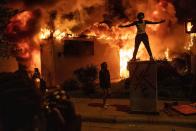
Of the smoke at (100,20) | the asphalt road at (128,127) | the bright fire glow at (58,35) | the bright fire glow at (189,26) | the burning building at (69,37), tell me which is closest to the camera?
the asphalt road at (128,127)

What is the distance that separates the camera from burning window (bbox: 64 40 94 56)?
2095cm

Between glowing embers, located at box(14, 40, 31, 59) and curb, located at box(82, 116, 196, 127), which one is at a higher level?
glowing embers, located at box(14, 40, 31, 59)

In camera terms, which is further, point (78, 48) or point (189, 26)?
point (78, 48)

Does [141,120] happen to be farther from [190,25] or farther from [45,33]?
[45,33]

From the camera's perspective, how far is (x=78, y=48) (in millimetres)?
21484

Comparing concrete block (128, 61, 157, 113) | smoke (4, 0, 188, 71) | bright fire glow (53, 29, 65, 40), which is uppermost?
smoke (4, 0, 188, 71)

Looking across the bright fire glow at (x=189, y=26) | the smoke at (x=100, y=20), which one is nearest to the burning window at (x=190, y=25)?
the bright fire glow at (x=189, y=26)

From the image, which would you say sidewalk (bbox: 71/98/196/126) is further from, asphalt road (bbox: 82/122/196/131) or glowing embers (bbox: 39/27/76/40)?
glowing embers (bbox: 39/27/76/40)

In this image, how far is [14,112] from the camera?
17.4 ft

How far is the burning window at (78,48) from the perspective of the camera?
2095 centimetres

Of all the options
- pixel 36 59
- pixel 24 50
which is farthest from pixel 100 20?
pixel 24 50

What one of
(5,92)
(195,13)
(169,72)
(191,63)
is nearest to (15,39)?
(169,72)

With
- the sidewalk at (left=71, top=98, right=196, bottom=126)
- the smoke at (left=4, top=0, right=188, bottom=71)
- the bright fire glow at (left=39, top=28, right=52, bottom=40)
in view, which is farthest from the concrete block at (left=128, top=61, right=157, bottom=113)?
the bright fire glow at (left=39, top=28, right=52, bottom=40)

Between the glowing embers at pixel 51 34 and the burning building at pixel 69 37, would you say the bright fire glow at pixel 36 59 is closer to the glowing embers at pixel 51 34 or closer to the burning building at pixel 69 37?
the burning building at pixel 69 37
